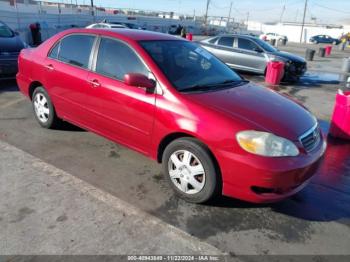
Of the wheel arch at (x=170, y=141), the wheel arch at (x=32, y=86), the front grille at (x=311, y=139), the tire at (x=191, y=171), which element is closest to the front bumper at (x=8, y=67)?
the wheel arch at (x=32, y=86)

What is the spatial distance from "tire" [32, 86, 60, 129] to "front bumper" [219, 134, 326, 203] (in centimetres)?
307

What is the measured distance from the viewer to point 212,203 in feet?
11.4

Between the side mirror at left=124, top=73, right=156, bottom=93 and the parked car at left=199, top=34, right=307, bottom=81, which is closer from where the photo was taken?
the side mirror at left=124, top=73, right=156, bottom=93

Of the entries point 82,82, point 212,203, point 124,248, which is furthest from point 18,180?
point 212,203

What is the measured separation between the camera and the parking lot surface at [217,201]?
2.97 m

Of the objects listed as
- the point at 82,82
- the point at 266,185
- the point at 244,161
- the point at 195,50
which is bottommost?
the point at 266,185

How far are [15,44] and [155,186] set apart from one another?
262 inches

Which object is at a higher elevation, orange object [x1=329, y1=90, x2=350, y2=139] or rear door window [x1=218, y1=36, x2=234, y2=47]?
rear door window [x1=218, y1=36, x2=234, y2=47]

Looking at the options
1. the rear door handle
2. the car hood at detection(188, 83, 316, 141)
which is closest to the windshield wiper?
the car hood at detection(188, 83, 316, 141)

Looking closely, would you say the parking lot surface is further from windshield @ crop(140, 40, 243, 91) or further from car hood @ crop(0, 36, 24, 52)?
car hood @ crop(0, 36, 24, 52)

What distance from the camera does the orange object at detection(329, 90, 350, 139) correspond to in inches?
229

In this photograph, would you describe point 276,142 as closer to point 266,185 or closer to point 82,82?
point 266,185

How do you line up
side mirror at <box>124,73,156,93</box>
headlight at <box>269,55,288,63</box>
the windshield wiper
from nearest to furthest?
side mirror at <box>124,73,156,93</box>, the windshield wiper, headlight at <box>269,55,288,63</box>

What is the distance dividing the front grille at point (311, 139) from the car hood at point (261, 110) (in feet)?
0.15
